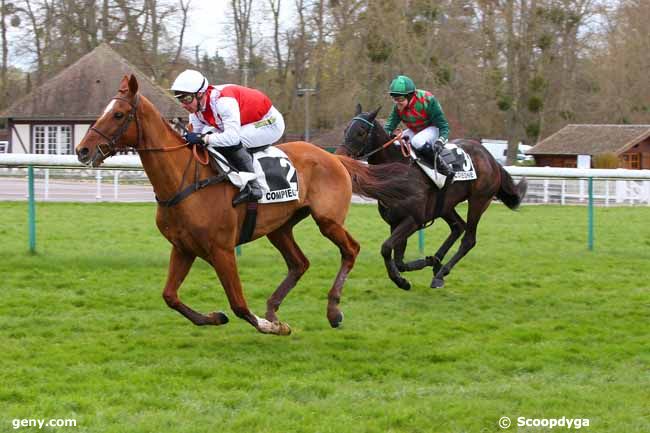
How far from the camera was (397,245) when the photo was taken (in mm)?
7945

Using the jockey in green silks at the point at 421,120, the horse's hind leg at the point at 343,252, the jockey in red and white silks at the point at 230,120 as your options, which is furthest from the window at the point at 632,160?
the jockey in red and white silks at the point at 230,120

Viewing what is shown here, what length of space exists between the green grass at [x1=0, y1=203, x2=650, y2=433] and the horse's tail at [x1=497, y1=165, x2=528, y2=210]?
73 cm

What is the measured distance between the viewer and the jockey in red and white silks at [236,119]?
5.96 meters

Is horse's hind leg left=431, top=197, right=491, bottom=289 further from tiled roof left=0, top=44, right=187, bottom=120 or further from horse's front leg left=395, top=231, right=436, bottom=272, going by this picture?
tiled roof left=0, top=44, right=187, bottom=120

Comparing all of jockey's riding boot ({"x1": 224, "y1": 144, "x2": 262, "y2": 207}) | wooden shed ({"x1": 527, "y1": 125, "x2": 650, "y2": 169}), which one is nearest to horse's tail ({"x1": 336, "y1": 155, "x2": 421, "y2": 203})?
jockey's riding boot ({"x1": 224, "y1": 144, "x2": 262, "y2": 207})

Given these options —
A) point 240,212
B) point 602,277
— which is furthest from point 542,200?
point 240,212

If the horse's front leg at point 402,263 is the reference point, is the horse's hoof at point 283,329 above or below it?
below

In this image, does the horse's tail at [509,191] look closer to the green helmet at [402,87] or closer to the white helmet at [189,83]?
the green helmet at [402,87]

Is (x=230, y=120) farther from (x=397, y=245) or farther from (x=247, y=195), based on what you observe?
(x=397, y=245)

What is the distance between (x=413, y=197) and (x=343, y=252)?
1.34 meters

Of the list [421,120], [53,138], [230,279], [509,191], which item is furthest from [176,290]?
[53,138]

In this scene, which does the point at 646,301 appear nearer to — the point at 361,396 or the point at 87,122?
the point at 361,396

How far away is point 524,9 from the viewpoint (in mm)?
35156

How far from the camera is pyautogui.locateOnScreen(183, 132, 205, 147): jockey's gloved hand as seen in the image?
5.94 m
